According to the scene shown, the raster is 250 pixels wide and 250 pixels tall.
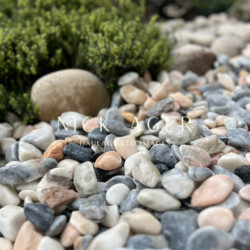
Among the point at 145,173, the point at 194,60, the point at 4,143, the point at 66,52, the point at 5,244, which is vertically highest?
the point at 66,52

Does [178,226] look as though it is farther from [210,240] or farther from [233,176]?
[233,176]

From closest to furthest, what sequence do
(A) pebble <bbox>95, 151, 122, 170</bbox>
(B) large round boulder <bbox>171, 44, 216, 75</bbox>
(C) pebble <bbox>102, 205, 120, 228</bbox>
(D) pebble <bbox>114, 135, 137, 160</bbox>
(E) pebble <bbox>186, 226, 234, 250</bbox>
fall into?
(E) pebble <bbox>186, 226, 234, 250</bbox>
(C) pebble <bbox>102, 205, 120, 228</bbox>
(A) pebble <bbox>95, 151, 122, 170</bbox>
(D) pebble <bbox>114, 135, 137, 160</bbox>
(B) large round boulder <bbox>171, 44, 216, 75</bbox>

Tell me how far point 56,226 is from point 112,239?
245 millimetres

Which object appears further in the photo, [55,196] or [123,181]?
[123,181]

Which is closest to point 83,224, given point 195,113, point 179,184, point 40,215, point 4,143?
point 40,215

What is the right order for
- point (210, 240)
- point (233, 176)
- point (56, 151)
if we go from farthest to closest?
1. point (56, 151)
2. point (233, 176)
3. point (210, 240)

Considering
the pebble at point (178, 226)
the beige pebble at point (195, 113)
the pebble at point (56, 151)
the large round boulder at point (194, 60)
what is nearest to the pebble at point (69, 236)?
the pebble at point (178, 226)

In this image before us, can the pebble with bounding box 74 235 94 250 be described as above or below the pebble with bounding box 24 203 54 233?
below

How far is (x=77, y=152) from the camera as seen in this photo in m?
1.52

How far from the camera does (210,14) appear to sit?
4855 mm

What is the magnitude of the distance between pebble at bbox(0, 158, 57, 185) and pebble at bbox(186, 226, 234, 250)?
0.81 m

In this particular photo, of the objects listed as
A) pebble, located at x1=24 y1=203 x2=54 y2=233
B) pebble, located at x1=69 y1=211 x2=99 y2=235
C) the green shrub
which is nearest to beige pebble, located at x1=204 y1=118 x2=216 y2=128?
the green shrub

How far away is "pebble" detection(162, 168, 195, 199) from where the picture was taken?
1196 millimetres

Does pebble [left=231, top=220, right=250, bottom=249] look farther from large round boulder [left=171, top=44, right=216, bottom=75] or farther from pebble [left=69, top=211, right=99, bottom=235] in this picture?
large round boulder [left=171, top=44, right=216, bottom=75]
